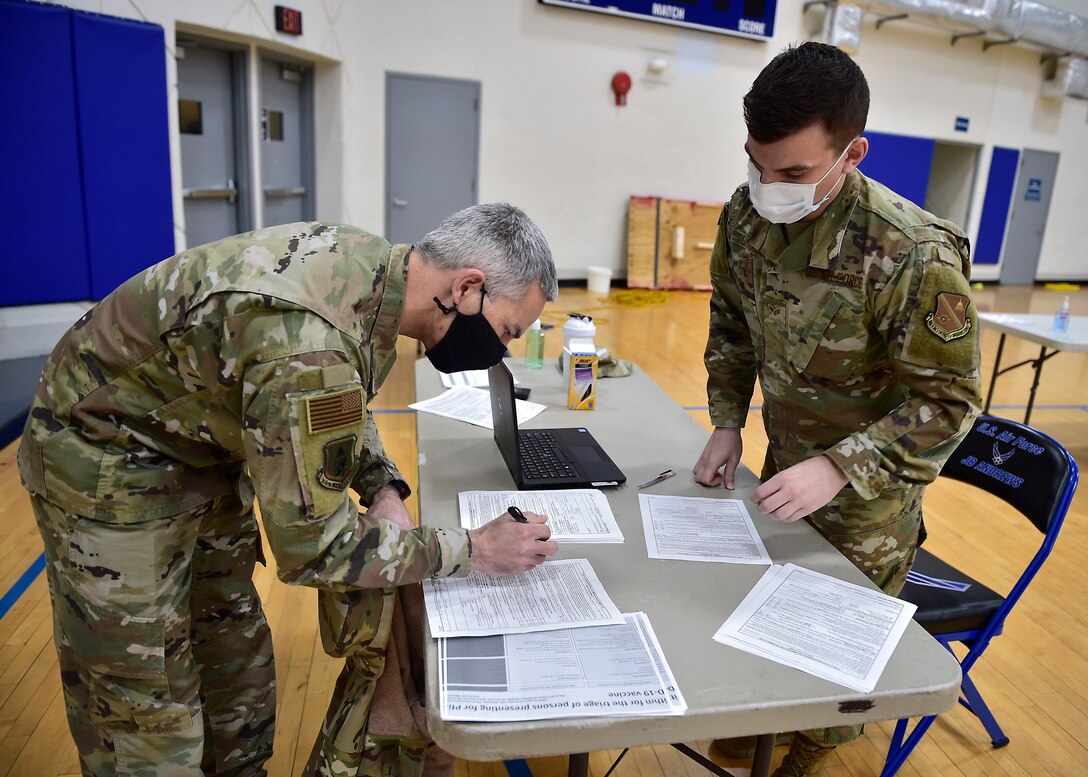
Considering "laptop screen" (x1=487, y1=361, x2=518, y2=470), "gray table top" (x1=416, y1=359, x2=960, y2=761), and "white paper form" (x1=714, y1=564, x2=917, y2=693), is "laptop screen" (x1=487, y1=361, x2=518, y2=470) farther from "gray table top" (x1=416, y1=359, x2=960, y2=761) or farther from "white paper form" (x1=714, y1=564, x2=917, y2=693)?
"white paper form" (x1=714, y1=564, x2=917, y2=693)

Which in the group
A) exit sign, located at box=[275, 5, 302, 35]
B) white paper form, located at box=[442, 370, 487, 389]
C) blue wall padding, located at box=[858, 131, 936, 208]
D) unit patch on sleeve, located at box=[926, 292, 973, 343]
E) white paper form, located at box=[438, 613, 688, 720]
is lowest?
white paper form, located at box=[438, 613, 688, 720]

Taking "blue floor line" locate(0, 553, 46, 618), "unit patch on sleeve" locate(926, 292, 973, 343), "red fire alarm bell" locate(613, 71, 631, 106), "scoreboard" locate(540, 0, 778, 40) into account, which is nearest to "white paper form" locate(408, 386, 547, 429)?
"unit patch on sleeve" locate(926, 292, 973, 343)

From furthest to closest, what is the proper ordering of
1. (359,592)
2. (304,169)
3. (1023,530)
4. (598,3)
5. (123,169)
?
(598,3) → (304,169) → (123,169) → (1023,530) → (359,592)

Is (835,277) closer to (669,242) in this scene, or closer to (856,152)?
(856,152)

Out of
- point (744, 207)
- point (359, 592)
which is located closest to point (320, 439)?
point (359, 592)

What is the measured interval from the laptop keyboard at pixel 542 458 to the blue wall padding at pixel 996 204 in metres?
11.1

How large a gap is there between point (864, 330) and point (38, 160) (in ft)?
15.5

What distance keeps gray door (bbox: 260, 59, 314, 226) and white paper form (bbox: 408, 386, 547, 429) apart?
193 inches

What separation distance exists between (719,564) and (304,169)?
22.6 feet

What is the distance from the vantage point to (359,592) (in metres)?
1.24

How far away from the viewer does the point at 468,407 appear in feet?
6.73

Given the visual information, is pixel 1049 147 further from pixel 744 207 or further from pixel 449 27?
pixel 744 207

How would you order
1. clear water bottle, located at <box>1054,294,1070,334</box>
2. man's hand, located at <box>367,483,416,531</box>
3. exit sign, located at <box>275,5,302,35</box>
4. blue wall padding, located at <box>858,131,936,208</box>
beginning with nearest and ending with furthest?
man's hand, located at <box>367,483,416,531</box> < clear water bottle, located at <box>1054,294,1070,334</box> < exit sign, located at <box>275,5,302,35</box> < blue wall padding, located at <box>858,131,936,208</box>

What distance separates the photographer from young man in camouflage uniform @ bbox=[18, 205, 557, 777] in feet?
3.38
